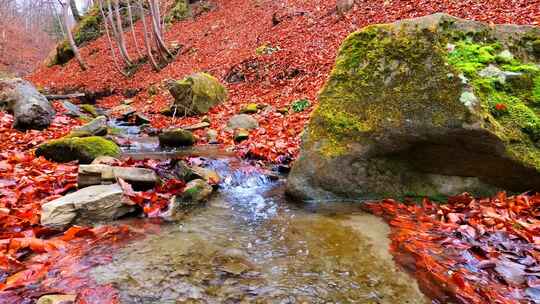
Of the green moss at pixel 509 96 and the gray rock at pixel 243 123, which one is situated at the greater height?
the green moss at pixel 509 96

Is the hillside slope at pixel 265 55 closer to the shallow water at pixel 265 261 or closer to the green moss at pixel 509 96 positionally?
the shallow water at pixel 265 261

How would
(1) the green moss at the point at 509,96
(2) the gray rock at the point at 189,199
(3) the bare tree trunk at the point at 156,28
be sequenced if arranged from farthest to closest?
(3) the bare tree trunk at the point at 156,28 < (2) the gray rock at the point at 189,199 < (1) the green moss at the point at 509,96

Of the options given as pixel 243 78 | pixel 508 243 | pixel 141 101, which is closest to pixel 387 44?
pixel 508 243

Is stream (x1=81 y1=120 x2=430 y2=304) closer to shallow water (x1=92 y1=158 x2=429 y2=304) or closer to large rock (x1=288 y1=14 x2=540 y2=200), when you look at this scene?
shallow water (x1=92 y1=158 x2=429 y2=304)

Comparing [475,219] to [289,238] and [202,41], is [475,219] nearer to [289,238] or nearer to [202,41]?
[289,238]

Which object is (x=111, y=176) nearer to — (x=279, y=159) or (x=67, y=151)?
(x=67, y=151)

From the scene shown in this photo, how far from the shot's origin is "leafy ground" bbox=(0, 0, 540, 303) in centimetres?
249

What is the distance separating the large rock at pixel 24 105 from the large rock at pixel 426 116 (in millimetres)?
6291

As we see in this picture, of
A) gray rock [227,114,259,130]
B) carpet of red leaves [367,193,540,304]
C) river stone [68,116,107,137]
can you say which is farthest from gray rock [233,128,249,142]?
carpet of red leaves [367,193,540,304]

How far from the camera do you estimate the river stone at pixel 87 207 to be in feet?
10.7

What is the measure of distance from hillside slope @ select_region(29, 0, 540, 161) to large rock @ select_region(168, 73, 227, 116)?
1.24ft

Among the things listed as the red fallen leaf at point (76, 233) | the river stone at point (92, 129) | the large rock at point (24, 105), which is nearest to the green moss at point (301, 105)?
the river stone at point (92, 129)

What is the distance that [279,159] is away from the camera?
19.8 ft

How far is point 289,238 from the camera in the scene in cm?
333
